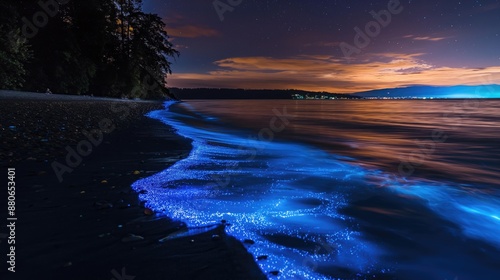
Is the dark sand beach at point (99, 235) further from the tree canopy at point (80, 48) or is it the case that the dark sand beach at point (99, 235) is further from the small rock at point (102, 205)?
the tree canopy at point (80, 48)

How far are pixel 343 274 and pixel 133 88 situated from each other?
166 feet

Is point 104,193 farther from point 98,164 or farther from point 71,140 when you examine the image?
point 71,140

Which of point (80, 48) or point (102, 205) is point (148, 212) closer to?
point (102, 205)

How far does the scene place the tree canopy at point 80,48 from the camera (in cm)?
2388

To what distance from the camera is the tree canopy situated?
23.9m

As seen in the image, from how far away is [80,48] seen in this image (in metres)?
39.0

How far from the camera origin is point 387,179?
7.20m

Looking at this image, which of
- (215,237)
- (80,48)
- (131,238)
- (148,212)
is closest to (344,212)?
(215,237)

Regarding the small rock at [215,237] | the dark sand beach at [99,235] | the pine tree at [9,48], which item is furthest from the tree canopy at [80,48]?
the small rock at [215,237]

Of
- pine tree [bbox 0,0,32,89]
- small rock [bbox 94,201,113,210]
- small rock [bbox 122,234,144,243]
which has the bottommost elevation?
small rock [bbox 122,234,144,243]

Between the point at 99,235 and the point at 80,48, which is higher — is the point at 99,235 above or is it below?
below

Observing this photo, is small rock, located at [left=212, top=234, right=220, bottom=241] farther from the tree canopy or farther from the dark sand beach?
the tree canopy

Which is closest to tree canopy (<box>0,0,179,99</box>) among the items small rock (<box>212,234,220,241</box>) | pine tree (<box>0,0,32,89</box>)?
pine tree (<box>0,0,32,89</box>)

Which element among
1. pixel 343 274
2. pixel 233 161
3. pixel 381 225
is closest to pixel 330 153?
pixel 233 161
